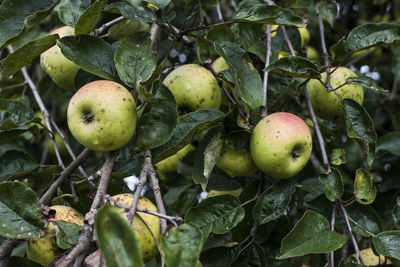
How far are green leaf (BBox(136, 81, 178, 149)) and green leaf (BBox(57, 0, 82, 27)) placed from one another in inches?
12.7

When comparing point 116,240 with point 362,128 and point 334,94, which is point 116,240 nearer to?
point 362,128

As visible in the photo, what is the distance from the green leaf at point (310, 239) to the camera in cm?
105

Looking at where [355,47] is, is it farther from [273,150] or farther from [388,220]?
[388,220]

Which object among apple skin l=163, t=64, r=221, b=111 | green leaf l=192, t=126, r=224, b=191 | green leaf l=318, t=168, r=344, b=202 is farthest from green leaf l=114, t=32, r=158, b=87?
green leaf l=318, t=168, r=344, b=202

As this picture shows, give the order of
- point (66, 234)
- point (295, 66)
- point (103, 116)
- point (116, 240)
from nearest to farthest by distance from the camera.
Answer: point (116, 240)
point (66, 234)
point (103, 116)
point (295, 66)

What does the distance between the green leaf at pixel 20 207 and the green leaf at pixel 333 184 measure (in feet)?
2.58

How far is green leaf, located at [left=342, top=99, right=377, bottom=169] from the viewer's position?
53.4 inches

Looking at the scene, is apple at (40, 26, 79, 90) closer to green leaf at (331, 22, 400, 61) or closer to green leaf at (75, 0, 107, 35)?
green leaf at (75, 0, 107, 35)

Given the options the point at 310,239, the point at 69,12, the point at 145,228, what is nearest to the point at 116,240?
the point at 145,228

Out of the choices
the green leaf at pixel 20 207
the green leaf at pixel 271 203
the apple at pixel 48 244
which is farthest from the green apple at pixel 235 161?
the green leaf at pixel 20 207

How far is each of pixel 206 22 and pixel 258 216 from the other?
103 centimetres

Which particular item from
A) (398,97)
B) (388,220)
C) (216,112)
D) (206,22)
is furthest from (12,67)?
(398,97)

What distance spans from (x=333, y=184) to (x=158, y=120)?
0.54 meters

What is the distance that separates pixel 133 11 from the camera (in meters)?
1.26
